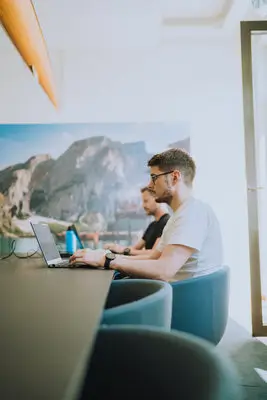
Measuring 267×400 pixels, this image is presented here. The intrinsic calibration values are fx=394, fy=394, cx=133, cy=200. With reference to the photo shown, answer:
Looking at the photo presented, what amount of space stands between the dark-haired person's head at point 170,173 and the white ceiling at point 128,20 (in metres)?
1.65

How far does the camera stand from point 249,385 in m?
2.28

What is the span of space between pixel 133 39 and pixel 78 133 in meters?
1.05

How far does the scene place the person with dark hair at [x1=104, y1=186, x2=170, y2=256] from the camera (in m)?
3.30

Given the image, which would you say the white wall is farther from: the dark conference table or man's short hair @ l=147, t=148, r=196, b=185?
the dark conference table

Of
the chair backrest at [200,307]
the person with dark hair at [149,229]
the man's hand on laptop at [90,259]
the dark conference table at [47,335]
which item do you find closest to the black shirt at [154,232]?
the person with dark hair at [149,229]

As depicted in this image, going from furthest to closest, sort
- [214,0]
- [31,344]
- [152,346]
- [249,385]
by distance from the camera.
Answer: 1. [214,0]
2. [249,385]
3. [152,346]
4. [31,344]

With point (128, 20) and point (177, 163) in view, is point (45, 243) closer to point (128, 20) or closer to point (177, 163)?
point (177, 163)

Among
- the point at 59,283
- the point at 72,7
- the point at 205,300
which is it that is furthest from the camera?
the point at 72,7

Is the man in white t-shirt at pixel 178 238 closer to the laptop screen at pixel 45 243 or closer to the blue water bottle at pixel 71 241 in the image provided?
the laptop screen at pixel 45 243

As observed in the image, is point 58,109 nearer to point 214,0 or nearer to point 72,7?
point 72,7

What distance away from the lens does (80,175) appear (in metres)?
3.92

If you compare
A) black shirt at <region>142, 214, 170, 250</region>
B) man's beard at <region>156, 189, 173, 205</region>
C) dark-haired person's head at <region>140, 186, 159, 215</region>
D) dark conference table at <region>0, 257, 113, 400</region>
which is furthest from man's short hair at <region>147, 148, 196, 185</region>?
dark-haired person's head at <region>140, 186, 159, 215</region>

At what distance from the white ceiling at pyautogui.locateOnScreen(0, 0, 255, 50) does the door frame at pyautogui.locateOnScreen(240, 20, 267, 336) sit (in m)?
0.30

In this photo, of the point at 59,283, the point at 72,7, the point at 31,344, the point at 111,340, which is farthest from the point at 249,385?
the point at 72,7
